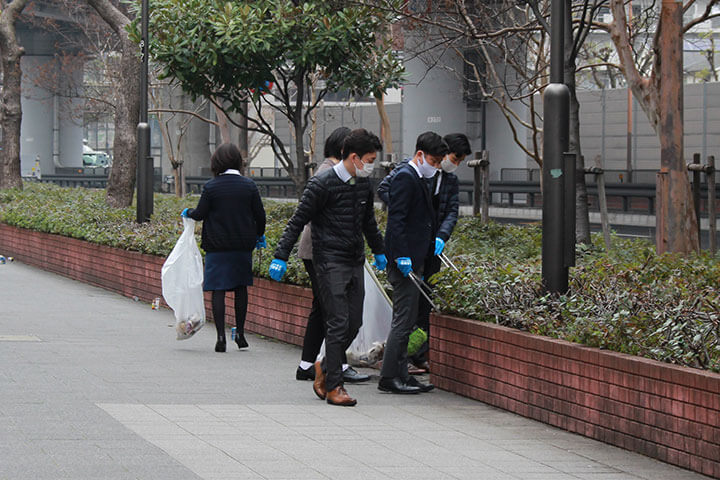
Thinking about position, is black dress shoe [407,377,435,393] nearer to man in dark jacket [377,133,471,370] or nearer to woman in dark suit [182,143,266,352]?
man in dark jacket [377,133,471,370]

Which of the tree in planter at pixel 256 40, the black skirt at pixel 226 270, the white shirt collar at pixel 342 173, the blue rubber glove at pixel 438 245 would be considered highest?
the tree in planter at pixel 256 40

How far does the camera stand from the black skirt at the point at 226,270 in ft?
33.6

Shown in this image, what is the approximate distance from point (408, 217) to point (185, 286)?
10.1 feet

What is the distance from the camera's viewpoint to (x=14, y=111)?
30.3 metres

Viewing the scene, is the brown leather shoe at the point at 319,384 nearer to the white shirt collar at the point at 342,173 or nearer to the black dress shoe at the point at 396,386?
the black dress shoe at the point at 396,386

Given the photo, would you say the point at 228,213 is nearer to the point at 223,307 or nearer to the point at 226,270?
the point at 226,270

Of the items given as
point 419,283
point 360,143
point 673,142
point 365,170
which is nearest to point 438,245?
point 419,283

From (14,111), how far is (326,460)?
85.3ft

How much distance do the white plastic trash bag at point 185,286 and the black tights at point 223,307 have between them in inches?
8.3

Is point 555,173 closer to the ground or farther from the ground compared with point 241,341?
farther from the ground

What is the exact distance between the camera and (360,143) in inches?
305

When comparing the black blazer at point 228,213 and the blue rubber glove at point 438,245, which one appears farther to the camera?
the black blazer at point 228,213

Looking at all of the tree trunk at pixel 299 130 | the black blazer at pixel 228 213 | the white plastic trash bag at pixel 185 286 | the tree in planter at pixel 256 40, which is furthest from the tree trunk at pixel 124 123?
the black blazer at pixel 228 213

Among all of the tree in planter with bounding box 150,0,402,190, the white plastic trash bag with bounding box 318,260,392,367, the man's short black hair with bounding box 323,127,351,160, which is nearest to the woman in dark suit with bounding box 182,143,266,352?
the white plastic trash bag with bounding box 318,260,392,367
